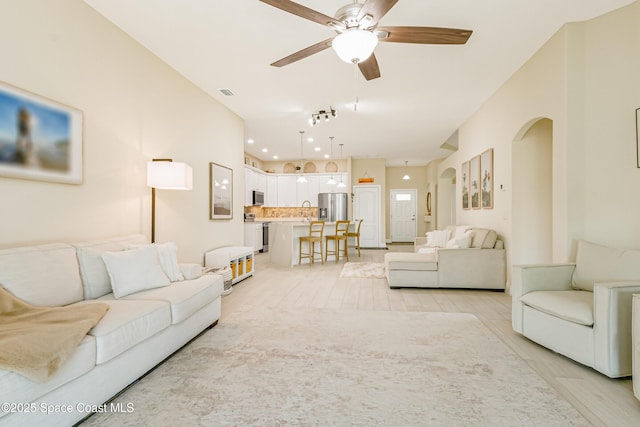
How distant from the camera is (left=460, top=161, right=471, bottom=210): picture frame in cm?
587

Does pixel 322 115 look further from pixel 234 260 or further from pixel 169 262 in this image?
pixel 169 262

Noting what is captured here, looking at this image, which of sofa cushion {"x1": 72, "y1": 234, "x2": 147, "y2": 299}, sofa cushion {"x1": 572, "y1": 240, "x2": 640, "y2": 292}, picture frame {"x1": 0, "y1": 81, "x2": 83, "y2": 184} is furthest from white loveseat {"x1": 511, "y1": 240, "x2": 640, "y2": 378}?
picture frame {"x1": 0, "y1": 81, "x2": 83, "y2": 184}

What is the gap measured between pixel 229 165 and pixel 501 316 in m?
4.58

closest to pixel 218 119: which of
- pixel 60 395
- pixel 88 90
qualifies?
pixel 88 90

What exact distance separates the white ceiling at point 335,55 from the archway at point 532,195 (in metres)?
0.98

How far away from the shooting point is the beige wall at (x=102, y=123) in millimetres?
2111

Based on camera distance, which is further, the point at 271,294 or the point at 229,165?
the point at 229,165

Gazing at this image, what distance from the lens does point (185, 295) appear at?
2387 mm

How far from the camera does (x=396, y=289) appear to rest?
447 cm

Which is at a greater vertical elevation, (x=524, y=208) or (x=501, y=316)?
(x=524, y=208)

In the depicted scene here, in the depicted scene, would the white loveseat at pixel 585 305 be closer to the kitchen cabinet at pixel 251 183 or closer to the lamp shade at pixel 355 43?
the lamp shade at pixel 355 43

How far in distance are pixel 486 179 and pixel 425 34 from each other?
338 centimetres

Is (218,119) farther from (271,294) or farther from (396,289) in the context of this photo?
(396,289)

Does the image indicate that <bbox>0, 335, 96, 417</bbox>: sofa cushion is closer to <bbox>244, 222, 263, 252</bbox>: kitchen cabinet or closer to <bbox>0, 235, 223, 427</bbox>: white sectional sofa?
<bbox>0, 235, 223, 427</bbox>: white sectional sofa
